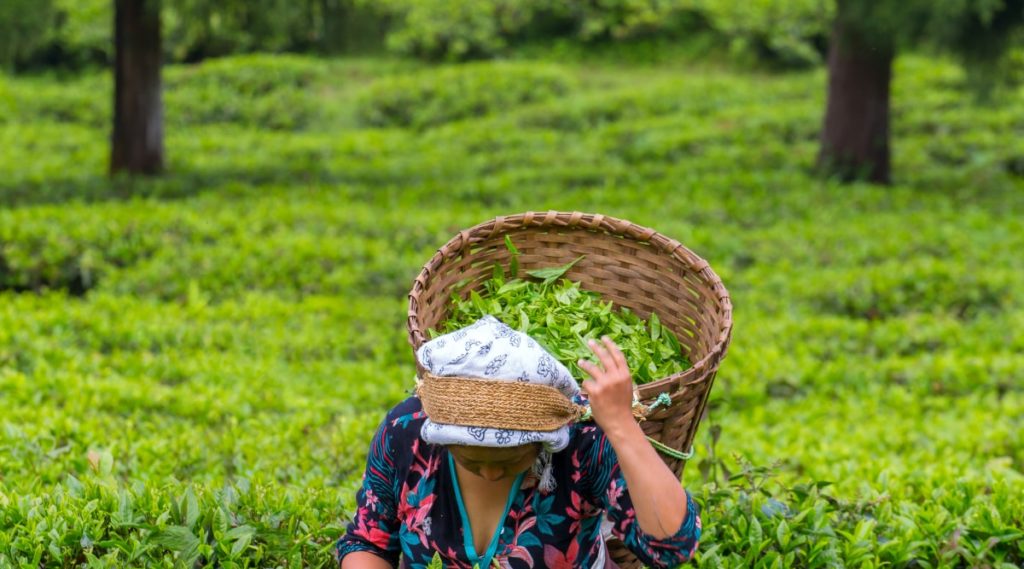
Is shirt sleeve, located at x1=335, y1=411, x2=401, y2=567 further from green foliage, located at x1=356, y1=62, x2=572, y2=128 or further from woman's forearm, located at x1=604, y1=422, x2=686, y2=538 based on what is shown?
green foliage, located at x1=356, y1=62, x2=572, y2=128

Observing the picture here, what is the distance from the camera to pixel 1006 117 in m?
12.4

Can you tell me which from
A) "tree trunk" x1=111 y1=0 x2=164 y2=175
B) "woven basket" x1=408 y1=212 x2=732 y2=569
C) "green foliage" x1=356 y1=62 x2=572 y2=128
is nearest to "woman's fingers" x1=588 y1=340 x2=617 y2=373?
"woven basket" x1=408 y1=212 x2=732 y2=569

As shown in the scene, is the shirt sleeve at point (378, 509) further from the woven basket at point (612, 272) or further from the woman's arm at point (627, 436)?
the woman's arm at point (627, 436)

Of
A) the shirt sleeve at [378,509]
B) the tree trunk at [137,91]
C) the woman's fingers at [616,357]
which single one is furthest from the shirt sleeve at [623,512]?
the tree trunk at [137,91]

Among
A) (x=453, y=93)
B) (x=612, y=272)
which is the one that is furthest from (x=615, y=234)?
(x=453, y=93)

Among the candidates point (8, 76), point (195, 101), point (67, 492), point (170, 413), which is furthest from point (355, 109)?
point (67, 492)

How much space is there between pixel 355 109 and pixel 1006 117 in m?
7.96

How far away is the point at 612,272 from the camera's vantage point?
298 cm

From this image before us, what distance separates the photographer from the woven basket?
2604 millimetres

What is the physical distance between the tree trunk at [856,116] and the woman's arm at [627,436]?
27.6 ft

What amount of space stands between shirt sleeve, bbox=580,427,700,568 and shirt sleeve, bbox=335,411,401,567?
46 cm

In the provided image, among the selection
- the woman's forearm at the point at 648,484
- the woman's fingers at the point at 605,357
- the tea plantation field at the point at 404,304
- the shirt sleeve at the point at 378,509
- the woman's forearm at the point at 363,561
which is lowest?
the tea plantation field at the point at 404,304

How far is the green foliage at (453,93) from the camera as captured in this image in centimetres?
1380

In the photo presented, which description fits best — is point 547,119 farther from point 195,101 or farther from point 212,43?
point 212,43
